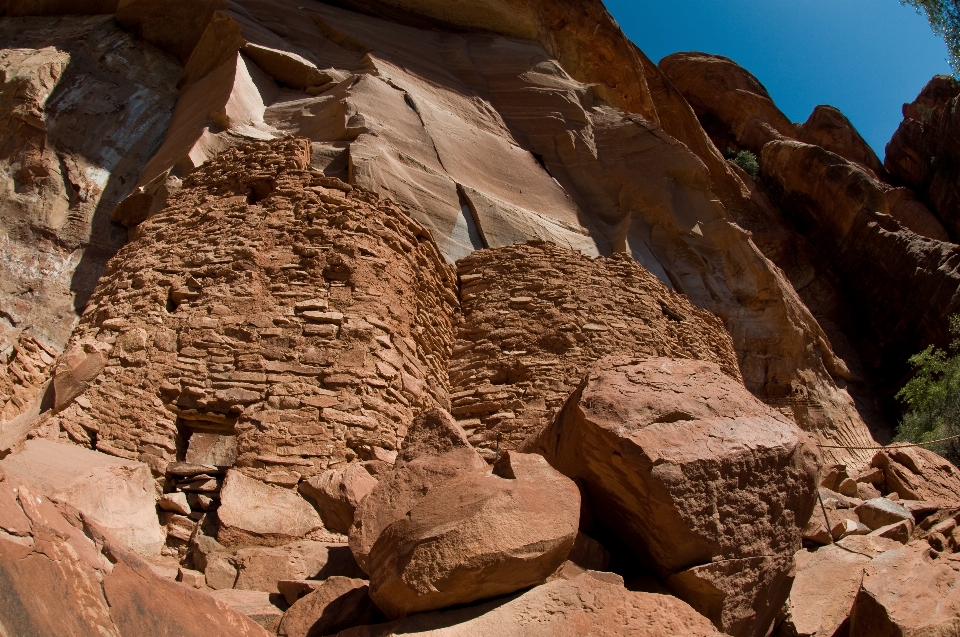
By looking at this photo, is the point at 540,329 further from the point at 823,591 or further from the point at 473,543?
the point at 473,543

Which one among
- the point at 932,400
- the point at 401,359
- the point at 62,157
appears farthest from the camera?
the point at 932,400

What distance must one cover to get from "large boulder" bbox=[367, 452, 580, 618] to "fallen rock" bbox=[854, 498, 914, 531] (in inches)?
153

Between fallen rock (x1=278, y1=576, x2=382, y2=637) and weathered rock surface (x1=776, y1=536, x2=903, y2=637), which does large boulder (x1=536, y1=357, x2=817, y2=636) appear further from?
fallen rock (x1=278, y1=576, x2=382, y2=637)

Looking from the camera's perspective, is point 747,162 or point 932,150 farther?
point 747,162

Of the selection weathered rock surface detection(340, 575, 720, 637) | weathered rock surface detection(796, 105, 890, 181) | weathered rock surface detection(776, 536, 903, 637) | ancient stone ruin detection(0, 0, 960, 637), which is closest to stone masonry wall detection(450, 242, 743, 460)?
ancient stone ruin detection(0, 0, 960, 637)

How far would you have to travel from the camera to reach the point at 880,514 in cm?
659

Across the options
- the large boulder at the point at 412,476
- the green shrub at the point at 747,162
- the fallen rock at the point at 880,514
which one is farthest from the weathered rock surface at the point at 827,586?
the green shrub at the point at 747,162

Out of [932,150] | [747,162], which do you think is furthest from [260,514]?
[932,150]

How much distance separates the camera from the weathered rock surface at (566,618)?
336 centimetres

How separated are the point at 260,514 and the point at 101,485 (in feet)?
3.24

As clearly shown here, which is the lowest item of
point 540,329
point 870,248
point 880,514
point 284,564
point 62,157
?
point 284,564

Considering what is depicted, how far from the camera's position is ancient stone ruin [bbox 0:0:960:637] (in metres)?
3.65

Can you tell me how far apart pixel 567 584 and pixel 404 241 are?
17.1 ft

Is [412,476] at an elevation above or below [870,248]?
below
